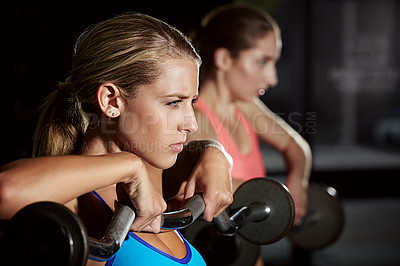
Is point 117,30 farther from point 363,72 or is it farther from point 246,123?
point 363,72

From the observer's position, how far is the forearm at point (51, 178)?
0.26 meters

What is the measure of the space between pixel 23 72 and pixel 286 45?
1.66 meters

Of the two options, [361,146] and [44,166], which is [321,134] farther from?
[44,166]

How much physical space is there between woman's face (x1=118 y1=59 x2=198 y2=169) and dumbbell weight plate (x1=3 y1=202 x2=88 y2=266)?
0.12 m

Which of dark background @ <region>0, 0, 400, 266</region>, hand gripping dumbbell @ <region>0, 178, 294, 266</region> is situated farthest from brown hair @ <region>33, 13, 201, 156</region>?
dark background @ <region>0, 0, 400, 266</region>

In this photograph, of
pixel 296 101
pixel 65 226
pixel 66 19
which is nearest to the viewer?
pixel 65 226

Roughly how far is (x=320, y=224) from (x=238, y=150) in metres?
0.16

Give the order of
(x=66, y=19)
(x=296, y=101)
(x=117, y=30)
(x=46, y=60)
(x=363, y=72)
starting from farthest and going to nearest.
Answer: (x=363, y=72), (x=296, y=101), (x=46, y=60), (x=66, y=19), (x=117, y=30)

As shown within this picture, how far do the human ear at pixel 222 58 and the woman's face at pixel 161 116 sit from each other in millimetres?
336

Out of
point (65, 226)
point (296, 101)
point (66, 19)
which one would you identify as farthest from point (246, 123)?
point (296, 101)

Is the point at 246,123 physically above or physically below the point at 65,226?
below

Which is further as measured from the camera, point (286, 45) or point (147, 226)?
point (286, 45)

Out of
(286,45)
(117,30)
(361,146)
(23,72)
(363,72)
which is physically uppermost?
(117,30)

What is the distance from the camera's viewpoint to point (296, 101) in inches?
81.8
